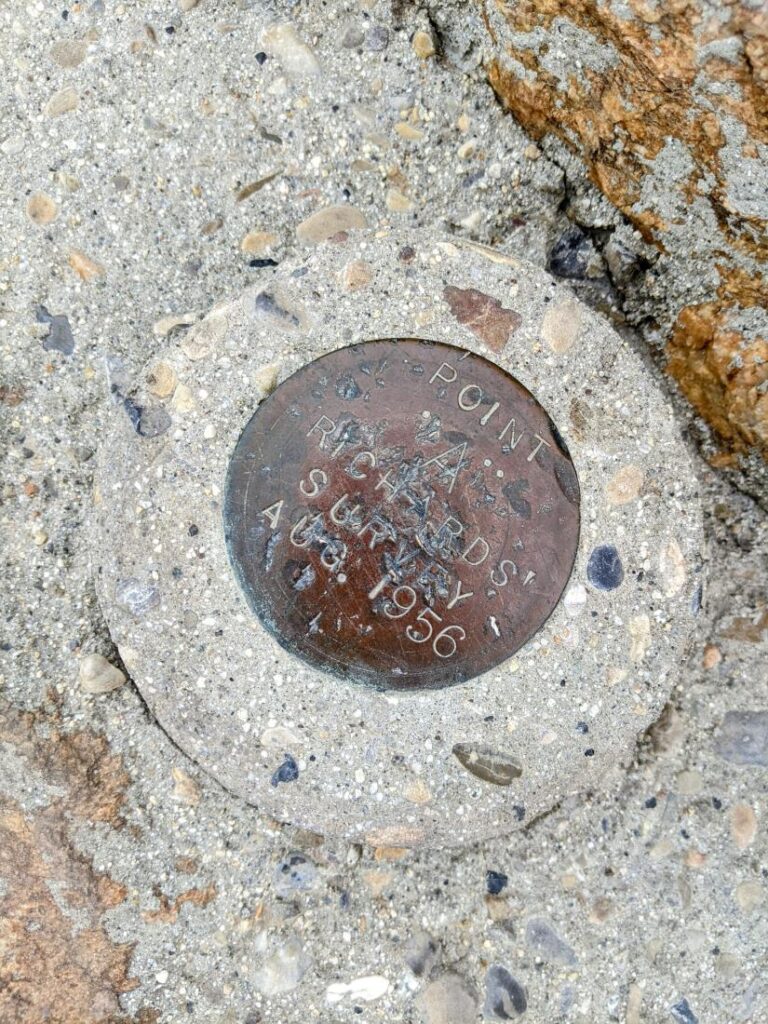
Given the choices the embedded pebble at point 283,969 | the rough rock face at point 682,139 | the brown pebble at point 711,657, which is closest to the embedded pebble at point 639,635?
the brown pebble at point 711,657

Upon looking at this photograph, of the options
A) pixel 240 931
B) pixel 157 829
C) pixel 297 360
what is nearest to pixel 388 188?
pixel 297 360

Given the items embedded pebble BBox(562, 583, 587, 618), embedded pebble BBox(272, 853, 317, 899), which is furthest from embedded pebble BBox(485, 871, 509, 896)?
embedded pebble BBox(562, 583, 587, 618)

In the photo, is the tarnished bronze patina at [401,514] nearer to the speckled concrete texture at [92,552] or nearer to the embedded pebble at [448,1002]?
the speckled concrete texture at [92,552]

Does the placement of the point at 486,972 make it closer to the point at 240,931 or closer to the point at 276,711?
the point at 240,931

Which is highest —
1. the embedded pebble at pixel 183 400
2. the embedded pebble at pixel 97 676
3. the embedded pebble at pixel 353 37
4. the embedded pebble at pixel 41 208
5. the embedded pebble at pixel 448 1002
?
the embedded pebble at pixel 353 37

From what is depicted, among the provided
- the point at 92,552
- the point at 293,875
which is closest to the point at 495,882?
the point at 293,875

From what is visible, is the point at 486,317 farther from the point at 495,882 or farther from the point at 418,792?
the point at 495,882

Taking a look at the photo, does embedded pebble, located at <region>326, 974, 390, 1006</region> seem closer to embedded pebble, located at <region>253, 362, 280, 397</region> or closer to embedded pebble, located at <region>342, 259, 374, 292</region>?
embedded pebble, located at <region>253, 362, 280, 397</region>
